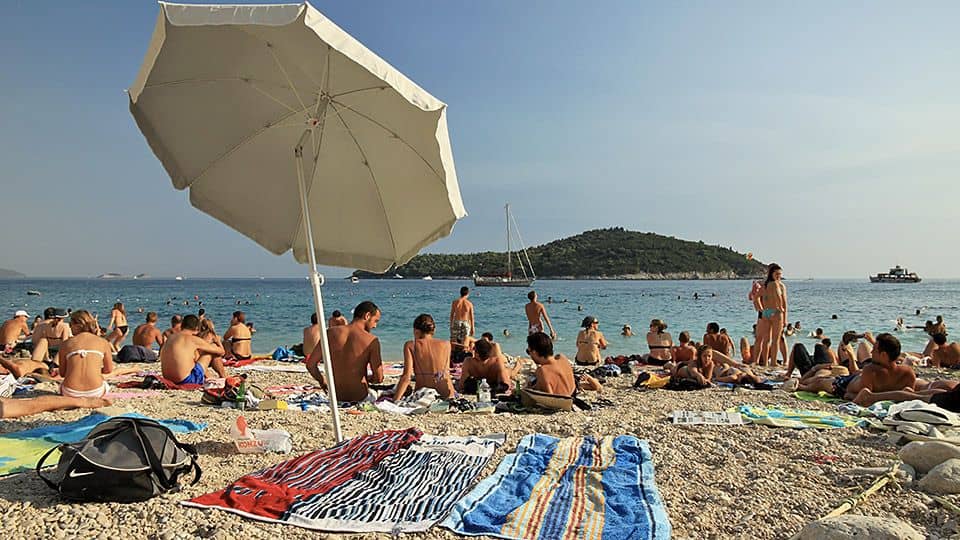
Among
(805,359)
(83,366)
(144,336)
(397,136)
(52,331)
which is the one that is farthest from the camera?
(144,336)

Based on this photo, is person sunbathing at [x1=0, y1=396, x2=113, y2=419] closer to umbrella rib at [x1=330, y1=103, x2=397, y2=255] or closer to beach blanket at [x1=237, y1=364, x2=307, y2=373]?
umbrella rib at [x1=330, y1=103, x2=397, y2=255]

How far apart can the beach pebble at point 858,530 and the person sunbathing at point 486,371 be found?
4903 mm

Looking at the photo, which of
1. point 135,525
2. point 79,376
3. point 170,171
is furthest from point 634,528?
point 79,376

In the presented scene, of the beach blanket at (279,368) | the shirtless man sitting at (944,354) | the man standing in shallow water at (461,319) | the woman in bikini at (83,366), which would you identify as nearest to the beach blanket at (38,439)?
the woman in bikini at (83,366)

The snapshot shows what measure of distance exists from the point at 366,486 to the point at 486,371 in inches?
165

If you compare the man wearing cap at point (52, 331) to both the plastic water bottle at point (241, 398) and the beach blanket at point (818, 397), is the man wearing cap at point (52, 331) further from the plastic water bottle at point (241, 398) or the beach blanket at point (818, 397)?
the beach blanket at point (818, 397)

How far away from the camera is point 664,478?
404 centimetres

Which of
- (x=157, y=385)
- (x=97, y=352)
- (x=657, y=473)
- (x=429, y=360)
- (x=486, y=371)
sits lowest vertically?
(x=157, y=385)

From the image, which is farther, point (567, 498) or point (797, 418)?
point (797, 418)

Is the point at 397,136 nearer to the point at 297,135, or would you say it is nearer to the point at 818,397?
the point at 297,135

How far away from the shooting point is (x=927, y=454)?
4027mm

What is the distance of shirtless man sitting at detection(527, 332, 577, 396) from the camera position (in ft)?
21.4

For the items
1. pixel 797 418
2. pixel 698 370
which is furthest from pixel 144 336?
pixel 797 418

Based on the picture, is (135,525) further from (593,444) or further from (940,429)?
(940,429)
